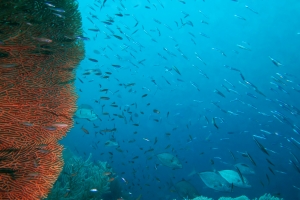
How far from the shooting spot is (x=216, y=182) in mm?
8844

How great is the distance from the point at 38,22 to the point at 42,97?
1.44 m

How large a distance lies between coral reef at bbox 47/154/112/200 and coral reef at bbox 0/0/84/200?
2830 millimetres

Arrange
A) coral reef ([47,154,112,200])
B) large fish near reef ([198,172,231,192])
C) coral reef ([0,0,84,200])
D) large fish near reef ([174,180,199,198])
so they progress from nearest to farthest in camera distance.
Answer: coral reef ([0,0,84,200]) → coral reef ([47,154,112,200]) → large fish near reef ([198,172,231,192]) → large fish near reef ([174,180,199,198])

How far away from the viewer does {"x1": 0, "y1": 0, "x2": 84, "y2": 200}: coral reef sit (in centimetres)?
365

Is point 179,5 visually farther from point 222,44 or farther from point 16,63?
point 16,63

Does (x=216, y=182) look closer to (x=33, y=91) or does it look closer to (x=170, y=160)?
(x=170, y=160)

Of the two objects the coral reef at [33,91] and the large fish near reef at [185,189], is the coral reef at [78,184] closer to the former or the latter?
the coral reef at [33,91]

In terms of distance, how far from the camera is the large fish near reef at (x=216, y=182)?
8625 millimetres

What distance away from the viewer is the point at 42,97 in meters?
4.24

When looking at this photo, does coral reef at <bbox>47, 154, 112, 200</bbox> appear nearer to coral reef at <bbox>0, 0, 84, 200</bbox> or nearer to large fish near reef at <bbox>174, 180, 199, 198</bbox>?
coral reef at <bbox>0, 0, 84, 200</bbox>

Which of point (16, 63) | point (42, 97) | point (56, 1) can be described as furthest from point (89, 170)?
point (56, 1)

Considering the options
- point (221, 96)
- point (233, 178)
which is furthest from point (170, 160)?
point (221, 96)

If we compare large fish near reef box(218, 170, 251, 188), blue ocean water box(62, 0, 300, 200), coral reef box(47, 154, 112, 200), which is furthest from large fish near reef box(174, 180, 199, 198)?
blue ocean water box(62, 0, 300, 200)

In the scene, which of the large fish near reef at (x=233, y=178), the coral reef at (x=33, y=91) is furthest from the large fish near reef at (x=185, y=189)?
the coral reef at (x=33, y=91)
